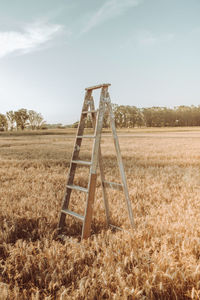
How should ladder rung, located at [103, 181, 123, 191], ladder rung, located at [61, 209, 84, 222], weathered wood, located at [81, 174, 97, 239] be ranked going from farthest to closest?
1. ladder rung, located at [103, 181, 123, 191]
2. ladder rung, located at [61, 209, 84, 222]
3. weathered wood, located at [81, 174, 97, 239]

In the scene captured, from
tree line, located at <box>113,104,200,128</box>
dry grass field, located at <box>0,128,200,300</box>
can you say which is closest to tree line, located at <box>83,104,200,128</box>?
tree line, located at <box>113,104,200,128</box>

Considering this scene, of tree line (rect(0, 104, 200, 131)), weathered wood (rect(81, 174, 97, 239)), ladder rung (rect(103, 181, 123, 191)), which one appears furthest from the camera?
tree line (rect(0, 104, 200, 131))

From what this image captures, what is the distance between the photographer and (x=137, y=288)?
8.11 feet

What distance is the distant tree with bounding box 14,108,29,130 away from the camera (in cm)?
13275

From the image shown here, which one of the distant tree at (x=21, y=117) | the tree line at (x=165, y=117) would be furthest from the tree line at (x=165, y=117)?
the distant tree at (x=21, y=117)

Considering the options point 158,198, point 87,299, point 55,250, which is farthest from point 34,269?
point 158,198

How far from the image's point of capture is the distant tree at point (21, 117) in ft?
436

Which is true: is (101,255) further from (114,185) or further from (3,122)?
(3,122)

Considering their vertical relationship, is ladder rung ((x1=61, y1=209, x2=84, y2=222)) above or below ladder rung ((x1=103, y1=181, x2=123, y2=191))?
below

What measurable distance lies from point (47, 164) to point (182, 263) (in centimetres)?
901

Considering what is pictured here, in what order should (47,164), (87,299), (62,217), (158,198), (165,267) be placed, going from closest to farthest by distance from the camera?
(87,299) → (165,267) → (62,217) → (158,198) → (47,164)

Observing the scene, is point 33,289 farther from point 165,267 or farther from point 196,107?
point 196,107

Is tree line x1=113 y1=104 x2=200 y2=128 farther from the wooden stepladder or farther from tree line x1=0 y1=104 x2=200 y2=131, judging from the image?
the wooden stepladder

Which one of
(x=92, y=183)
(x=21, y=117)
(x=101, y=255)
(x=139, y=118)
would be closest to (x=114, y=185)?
(x=92, y=183)
